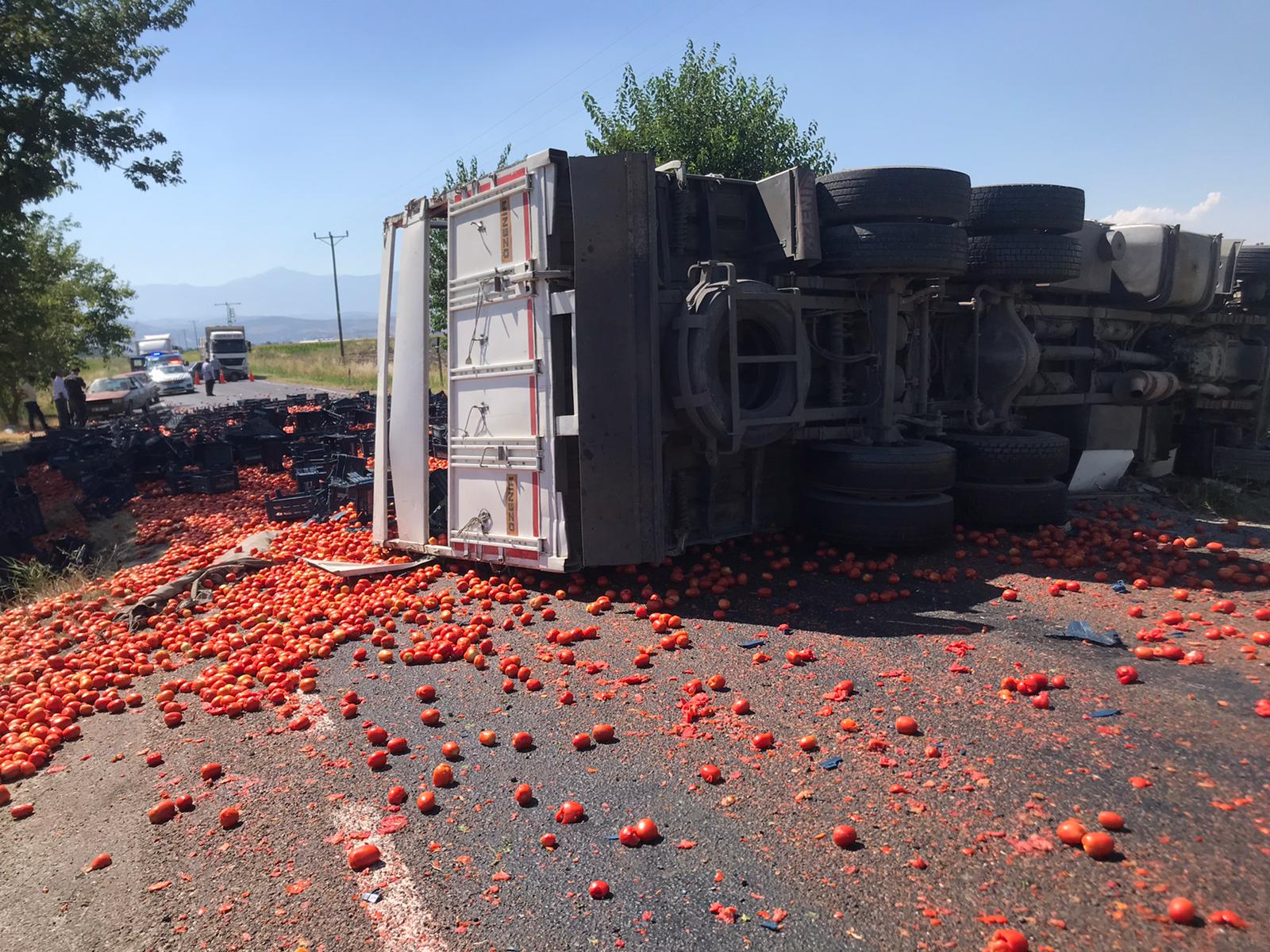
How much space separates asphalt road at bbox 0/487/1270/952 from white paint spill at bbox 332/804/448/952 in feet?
0.04

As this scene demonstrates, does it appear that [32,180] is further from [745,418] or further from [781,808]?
[781,808]

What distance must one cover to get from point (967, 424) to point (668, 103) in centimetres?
1776

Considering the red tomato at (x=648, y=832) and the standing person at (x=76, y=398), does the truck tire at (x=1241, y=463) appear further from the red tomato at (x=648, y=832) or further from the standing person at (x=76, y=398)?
the standing person at (x=76, y=398)

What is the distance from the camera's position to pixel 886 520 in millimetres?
6988

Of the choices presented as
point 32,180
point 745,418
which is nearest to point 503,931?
point 745,418

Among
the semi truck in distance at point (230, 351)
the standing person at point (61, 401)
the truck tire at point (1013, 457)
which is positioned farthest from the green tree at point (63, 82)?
the semi truck in distance at point (230, 351)

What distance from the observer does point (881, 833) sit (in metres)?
3.25

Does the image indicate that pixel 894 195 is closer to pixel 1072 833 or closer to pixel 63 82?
pixel 1072 833

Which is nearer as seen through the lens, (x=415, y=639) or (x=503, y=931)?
(x=503, y=931)

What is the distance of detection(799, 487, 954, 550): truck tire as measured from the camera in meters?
7.00

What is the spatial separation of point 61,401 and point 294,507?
1933cm

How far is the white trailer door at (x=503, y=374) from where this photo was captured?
6.69 metres

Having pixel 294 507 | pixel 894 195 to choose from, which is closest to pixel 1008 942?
pixel 894 195

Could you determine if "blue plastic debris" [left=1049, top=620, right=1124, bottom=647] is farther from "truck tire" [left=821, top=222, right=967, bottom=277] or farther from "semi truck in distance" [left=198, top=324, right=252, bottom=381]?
"semi truck in distance" [left=198, top=324, right=252, bottom=381]
